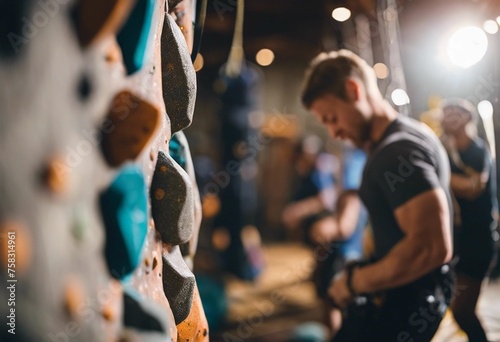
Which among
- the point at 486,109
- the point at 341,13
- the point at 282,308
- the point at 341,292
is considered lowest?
the point at 282,308

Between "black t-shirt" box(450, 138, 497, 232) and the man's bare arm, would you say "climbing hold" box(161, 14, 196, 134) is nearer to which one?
the man's bare arm

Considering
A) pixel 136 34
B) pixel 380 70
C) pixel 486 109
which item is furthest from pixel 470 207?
pixel 380 70

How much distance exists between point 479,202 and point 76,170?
184cm

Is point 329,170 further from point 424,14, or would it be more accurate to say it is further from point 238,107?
point 424,14

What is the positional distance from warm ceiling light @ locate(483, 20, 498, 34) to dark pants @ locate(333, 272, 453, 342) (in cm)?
103

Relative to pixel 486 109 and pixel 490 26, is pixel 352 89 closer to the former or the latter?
pixel 490 26

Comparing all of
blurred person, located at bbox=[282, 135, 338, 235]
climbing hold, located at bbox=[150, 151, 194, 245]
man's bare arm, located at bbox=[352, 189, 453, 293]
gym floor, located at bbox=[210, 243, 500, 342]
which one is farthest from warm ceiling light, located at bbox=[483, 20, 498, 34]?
blurred person, located at bbox=[282, 135, 338, 235]

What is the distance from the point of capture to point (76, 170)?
0.44 metres

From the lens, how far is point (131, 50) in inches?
20.1

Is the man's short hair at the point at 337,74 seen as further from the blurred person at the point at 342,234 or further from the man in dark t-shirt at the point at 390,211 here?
the blurred person at the point at 342,234

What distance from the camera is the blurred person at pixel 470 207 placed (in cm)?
177

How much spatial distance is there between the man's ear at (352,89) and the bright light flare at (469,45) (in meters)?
0.71

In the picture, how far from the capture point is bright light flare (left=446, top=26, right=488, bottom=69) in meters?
1.86

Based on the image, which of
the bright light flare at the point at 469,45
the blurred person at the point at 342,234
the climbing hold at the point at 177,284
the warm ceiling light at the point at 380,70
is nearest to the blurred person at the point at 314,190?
the blurred person at the point at 342,234
